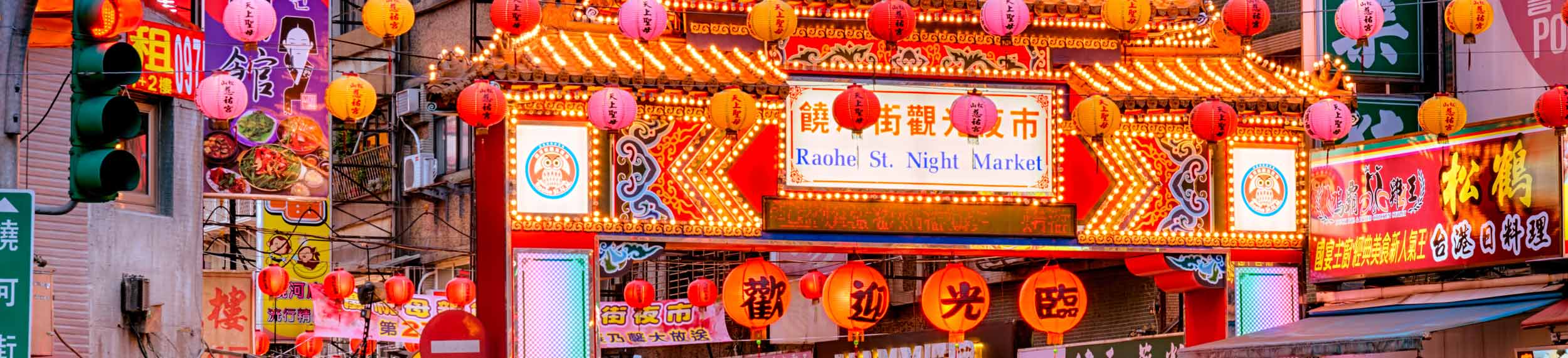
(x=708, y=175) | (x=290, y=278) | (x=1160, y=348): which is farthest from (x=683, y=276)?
(x=708, y=175)

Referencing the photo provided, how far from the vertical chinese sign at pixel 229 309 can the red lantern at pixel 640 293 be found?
215 inches

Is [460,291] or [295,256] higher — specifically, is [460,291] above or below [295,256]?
below

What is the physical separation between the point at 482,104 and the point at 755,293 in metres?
3.95

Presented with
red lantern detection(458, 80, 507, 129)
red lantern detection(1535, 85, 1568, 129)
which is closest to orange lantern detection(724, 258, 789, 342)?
red lantern detection(458, 80, 507, 129)

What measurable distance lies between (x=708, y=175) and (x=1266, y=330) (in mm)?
4990

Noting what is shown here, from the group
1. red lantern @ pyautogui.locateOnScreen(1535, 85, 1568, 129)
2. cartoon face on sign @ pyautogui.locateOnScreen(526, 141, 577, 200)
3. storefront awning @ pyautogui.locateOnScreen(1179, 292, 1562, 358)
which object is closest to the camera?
red lantern @ pyautogui.locateOnScreen(1535, 85, 1568, 129)

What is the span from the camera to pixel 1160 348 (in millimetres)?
22328

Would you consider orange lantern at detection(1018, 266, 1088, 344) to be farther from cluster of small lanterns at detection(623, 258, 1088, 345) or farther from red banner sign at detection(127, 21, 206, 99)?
red banner sign at detection(127, 21, 206, 99)

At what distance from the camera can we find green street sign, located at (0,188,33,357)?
1026cm

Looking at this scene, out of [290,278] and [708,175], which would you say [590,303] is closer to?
[708,175]

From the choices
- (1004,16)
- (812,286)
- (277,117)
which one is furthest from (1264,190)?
(277,117)

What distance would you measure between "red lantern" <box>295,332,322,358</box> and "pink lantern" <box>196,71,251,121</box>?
11634 mm

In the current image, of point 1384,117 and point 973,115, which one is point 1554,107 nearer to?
point 973,115

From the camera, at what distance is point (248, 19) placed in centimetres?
1650
